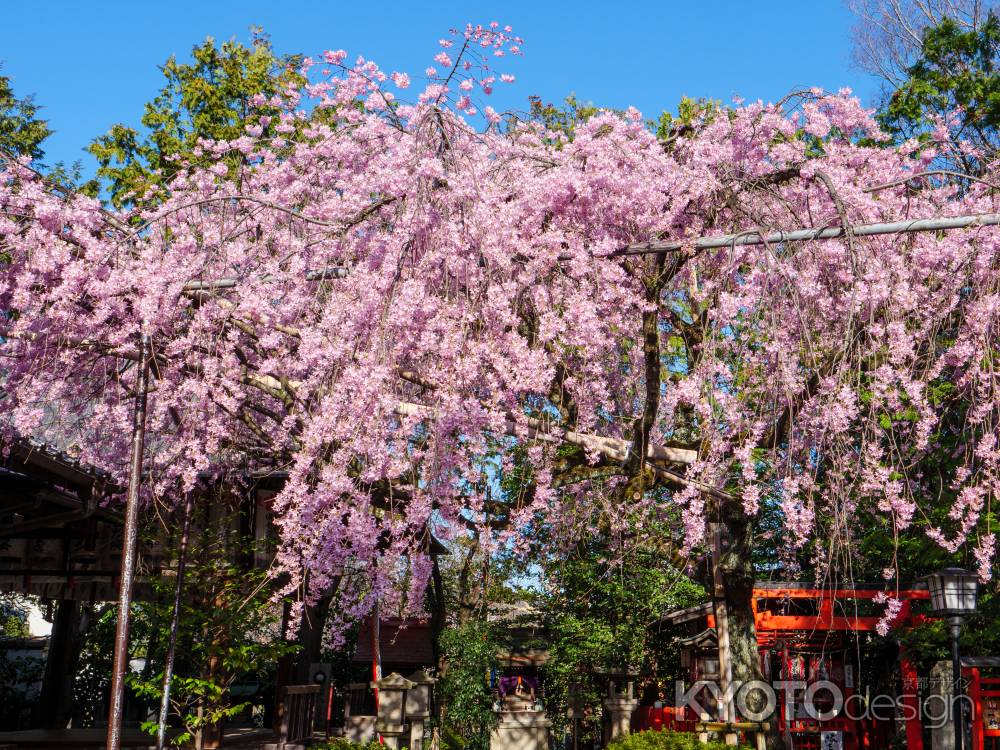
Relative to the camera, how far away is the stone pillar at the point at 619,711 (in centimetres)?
1811

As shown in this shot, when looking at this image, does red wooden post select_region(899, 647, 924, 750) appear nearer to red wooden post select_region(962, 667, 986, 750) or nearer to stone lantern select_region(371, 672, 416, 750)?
red wooden post select_region(962, 667, 986, 750)

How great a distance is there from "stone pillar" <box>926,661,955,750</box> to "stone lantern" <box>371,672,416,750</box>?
876 cm

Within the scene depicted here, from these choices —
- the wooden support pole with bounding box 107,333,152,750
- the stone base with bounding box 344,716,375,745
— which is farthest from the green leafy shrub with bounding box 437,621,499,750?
the wooden support pole with bounding box 107,333,152,750

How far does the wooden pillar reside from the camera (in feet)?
59.6

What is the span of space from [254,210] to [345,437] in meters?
3.00

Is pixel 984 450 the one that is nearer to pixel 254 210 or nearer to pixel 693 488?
pixel 693 488

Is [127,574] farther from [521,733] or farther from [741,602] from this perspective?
[521,733]

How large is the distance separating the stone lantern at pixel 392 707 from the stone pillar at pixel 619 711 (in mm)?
7788

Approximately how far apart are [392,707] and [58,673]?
1030cm

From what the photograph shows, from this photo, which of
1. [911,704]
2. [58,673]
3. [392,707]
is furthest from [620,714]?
[58,673]

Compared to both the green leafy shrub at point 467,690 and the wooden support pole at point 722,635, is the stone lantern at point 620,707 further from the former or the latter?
the wooden support pole at point 722,635

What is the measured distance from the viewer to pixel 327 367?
24.9 feet

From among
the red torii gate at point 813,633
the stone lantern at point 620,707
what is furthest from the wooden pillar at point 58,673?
the red torii gate at point 813,633

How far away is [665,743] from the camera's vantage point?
458 inches
